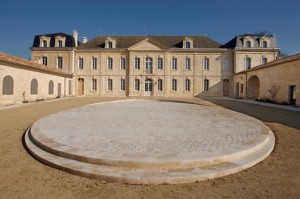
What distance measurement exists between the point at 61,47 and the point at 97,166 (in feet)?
98.2

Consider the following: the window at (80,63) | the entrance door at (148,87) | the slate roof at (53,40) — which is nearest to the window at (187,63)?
the entrance door at (148,87)

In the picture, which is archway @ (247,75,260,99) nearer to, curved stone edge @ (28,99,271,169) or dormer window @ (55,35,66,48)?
curved stone edge @ (28,99,271,169)

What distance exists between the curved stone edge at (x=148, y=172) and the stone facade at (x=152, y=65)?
2598 centimetres

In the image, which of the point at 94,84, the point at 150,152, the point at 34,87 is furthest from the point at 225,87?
the point at 150,152

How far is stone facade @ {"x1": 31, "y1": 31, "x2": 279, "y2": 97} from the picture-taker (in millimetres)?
29578

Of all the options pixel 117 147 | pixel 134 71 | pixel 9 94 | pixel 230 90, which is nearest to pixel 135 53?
pixel 134 71

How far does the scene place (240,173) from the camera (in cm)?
361

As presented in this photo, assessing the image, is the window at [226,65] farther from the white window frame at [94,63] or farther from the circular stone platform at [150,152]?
the circular stone platform at [150,152]

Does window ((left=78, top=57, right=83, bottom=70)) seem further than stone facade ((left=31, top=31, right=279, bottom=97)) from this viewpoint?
Yes

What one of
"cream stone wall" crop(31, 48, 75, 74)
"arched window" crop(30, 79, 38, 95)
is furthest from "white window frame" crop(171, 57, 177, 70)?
"arched window" crop(30, 79, 38, 95)

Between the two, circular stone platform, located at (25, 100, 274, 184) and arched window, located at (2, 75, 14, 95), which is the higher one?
arched window, located at (2, 75, 14, 95)

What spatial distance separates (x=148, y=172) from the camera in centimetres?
340

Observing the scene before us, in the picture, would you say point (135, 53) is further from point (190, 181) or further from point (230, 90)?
point (190, 181)

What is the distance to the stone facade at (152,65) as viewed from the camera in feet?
97.0
